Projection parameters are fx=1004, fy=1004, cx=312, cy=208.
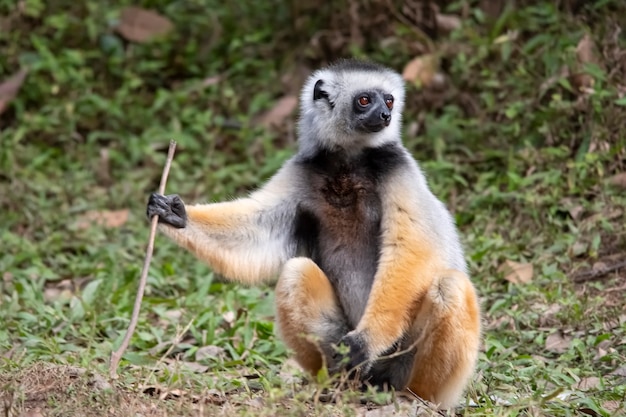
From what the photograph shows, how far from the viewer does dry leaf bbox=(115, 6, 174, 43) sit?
13328 mm

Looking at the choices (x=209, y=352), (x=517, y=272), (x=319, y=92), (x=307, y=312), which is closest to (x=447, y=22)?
(x=517, y=272)

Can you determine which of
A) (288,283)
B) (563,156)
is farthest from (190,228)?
(563,156)

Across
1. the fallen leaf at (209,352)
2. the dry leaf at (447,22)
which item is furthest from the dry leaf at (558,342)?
the dry leaf at (447,22)

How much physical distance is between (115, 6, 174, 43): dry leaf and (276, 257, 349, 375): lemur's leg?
7.56 m

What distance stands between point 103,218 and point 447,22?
14.9 feet

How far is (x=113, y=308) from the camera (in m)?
8.60

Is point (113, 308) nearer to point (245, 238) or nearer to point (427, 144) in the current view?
point (245, 238)

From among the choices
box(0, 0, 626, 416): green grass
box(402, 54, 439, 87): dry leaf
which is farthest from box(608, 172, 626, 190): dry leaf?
box(402, 54, 439, 87): dry leaf

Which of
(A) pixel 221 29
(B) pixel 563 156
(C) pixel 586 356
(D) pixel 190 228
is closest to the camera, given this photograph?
(D) pixel 190 228

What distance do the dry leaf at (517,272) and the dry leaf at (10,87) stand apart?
658cm

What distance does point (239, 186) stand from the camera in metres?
11.3

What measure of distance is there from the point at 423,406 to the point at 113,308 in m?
3.45

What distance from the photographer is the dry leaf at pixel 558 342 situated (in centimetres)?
779

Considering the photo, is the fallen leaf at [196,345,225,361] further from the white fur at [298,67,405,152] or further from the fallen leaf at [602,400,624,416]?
the fallen leaf at [602,400,624,416]
